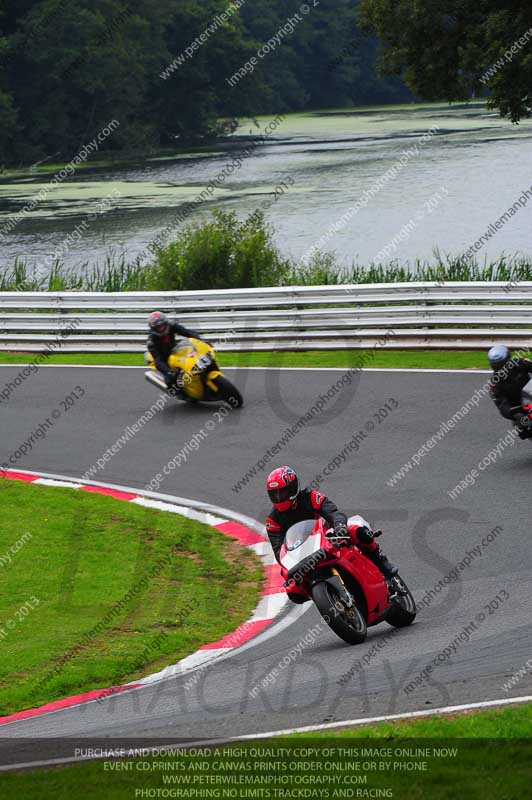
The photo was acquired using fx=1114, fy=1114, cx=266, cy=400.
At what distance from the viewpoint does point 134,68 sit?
72.7m

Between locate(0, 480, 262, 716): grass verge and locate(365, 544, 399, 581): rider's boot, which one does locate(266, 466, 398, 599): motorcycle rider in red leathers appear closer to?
locate(365, 544, 399, 581): rider's boot

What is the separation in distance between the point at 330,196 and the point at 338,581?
39176 millimetres

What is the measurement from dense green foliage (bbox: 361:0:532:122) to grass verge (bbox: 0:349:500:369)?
5.78m

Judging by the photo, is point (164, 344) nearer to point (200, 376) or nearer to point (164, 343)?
point (164, 343)

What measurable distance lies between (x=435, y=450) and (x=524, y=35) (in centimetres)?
1047

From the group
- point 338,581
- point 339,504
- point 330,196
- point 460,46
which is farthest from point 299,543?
point 330,196

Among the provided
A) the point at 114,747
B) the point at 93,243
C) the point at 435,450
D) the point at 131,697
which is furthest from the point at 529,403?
the point at 93,243

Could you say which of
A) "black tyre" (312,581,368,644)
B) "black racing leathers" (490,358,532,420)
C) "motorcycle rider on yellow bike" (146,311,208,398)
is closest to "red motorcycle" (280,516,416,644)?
"black tyre" (312,581,368,644)

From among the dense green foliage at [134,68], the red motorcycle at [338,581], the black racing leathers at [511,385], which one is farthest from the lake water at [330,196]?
the red motorcycle at [338,581]

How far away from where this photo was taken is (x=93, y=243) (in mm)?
41156

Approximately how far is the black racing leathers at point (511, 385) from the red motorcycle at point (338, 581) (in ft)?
15.3

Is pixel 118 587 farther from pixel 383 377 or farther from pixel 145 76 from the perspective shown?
pixel 145 76

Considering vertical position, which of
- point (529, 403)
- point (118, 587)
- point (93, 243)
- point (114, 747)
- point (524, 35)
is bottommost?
point (93, 243)

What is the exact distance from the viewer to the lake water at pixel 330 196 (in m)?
37.5
